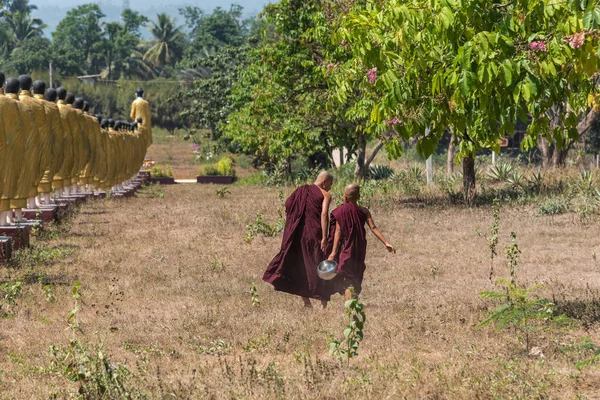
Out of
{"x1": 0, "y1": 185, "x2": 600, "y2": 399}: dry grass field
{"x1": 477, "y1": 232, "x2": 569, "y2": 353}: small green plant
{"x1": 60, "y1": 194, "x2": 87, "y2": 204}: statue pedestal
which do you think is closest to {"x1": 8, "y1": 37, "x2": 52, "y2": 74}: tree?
{"x1": 60, "y1": 194, "x2": 87, "y2": 204}: statue pedestal

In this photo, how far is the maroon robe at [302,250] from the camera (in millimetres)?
9258

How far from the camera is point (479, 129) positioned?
26.6 feet

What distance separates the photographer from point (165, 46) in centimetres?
8881

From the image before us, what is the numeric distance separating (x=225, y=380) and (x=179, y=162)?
45.8 meters

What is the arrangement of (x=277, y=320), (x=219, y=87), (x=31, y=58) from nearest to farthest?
(x=277, y=320) → (x=219, y=87) → (x=31, y=58)

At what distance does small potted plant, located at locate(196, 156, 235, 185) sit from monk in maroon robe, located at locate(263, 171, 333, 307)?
27.8 m

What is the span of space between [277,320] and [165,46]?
8263 cm

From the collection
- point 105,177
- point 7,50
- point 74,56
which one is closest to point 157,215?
point 105,177

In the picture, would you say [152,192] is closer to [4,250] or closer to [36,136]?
[36,136]

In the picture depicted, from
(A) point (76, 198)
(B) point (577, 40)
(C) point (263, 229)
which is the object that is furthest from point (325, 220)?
(A) point (76, 198)

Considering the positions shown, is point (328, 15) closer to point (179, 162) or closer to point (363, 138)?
point (363, 138)

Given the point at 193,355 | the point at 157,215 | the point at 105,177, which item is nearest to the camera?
the point at 193,355

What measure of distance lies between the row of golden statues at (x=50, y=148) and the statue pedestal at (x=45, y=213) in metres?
0.29

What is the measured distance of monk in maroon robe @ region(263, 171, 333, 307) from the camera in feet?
30.2
